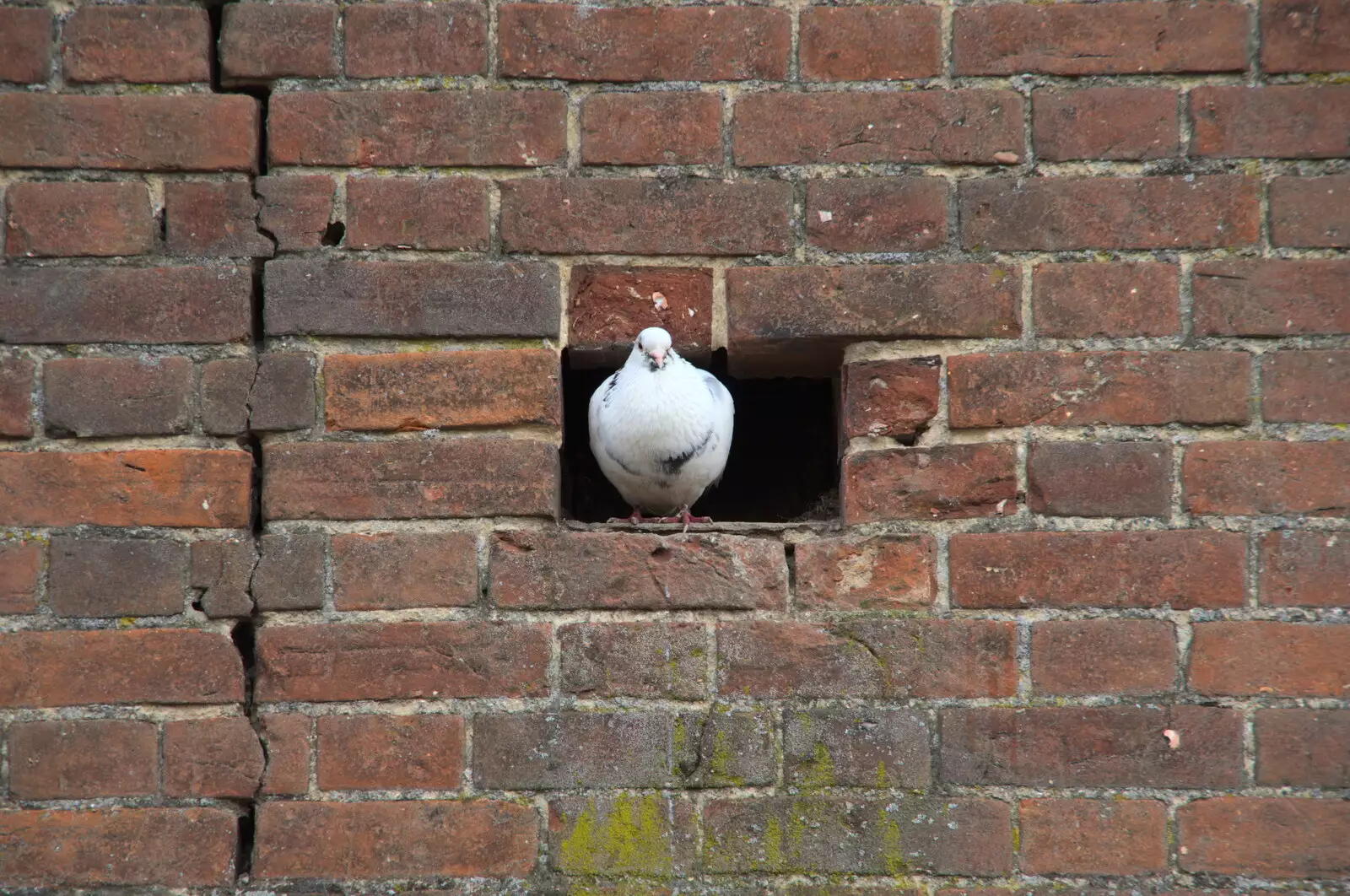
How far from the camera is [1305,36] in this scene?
160 cm

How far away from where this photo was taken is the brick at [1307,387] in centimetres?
155

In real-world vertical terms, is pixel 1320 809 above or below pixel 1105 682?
below

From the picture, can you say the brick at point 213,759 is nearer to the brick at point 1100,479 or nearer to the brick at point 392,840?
the brick at point 392,840

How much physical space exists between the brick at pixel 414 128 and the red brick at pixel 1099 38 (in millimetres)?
609

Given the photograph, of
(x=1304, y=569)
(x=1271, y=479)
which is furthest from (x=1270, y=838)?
(x=1271, y=479)

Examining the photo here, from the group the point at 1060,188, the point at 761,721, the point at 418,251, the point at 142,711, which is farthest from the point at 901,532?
the point at 142,711

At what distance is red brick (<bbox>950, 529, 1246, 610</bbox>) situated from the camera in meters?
1.54

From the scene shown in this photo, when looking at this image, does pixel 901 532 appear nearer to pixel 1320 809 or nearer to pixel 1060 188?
pixel 1060 188

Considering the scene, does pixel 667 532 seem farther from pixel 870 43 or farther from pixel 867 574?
pixel 870 43

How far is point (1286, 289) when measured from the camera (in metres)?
1.57

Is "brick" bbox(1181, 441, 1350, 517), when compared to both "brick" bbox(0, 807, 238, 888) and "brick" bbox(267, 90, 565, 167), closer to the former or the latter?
"brick" bbox(267, 90, 565, 167)

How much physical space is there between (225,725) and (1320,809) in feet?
4.69

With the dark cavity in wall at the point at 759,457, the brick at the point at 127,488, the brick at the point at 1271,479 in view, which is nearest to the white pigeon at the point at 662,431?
the dark cavity in wall at the point at 759,457

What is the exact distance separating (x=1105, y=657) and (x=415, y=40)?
1.27 meters
